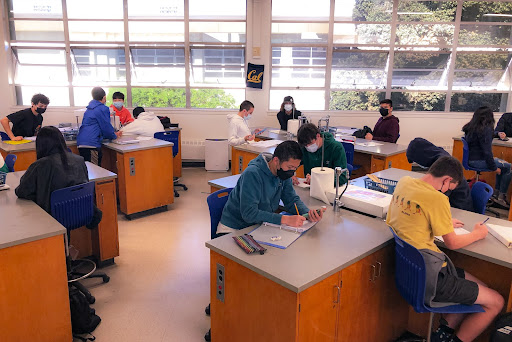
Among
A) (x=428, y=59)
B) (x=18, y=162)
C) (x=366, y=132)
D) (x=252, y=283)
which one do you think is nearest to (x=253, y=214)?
(x=252, y=283)

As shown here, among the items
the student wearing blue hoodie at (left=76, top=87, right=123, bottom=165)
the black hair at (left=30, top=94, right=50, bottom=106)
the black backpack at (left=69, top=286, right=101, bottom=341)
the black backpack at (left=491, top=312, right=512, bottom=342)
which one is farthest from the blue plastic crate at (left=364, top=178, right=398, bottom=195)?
the black hair at (left=30, top=94, right=50, bottom=106)

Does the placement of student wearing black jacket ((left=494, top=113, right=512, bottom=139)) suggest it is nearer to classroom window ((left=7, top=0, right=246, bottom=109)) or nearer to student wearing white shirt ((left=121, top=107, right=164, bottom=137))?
classroom window ((left=7, top=0, right=246, bottom=109))

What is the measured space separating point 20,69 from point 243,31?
154 inches

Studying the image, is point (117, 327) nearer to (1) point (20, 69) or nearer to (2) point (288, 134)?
(2) point (288, 134)

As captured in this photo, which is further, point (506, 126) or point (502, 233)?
point (506, 126)

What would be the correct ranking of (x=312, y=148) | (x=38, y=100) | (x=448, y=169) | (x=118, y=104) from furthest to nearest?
1. (x=118, y=104)
2. (x=38, y=100)
3. (x=312, y=148)
4. (x=448, y=169)

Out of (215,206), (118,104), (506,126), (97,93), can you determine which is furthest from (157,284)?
(506,126)

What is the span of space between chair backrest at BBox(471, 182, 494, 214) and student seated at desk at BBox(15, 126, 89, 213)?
2849 millimetres

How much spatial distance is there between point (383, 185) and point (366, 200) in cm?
43

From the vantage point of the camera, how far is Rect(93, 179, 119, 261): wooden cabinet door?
137 inches

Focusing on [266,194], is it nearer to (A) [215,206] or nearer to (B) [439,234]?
(A) [215,206]

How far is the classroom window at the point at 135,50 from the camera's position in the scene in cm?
696

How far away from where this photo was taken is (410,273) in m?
2.12

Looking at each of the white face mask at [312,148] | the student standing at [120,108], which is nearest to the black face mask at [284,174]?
the white face mask at [312,148]
